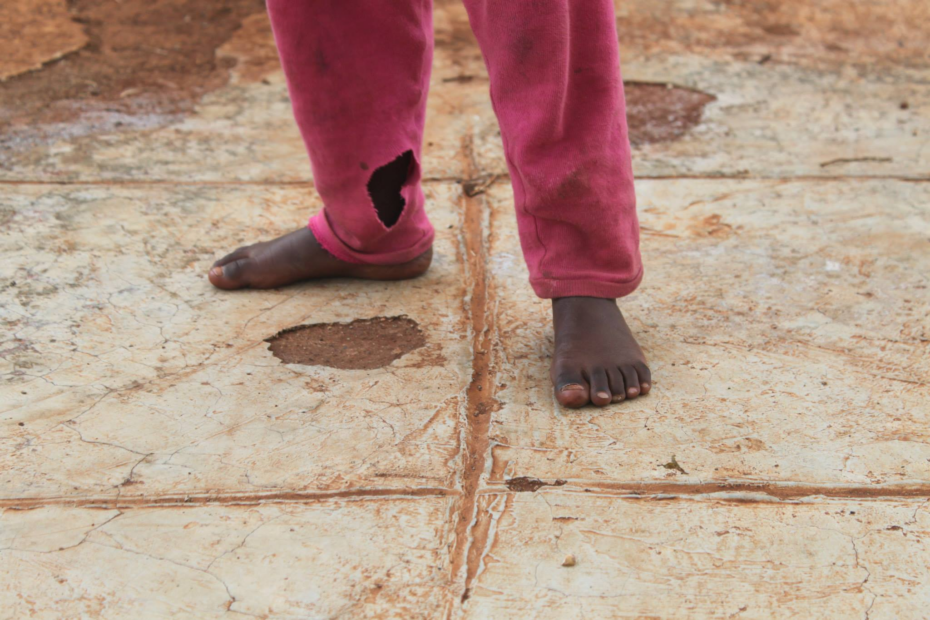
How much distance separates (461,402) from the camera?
1298 mm

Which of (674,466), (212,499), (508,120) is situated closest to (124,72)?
(508,120)

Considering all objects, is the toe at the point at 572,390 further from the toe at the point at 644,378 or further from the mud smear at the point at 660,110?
the mud smear at the point at 660,110

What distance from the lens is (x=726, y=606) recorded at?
937 mm

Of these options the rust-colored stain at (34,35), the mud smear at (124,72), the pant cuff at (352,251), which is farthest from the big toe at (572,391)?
the rust-colored stain at (34,35)

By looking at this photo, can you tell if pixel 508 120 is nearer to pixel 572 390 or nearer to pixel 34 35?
pixel 572 390

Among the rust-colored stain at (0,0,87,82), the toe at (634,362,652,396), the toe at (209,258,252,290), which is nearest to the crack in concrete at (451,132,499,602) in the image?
the toe at (634,362,652,396)

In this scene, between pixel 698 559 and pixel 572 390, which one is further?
pixel 572 390

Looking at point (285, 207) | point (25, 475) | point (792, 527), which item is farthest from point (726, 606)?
point (285, 207)

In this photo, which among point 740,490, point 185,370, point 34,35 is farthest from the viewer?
point 34,35

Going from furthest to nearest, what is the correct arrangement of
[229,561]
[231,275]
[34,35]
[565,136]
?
[34,35] → [231,275] → [565,136] → [229,561]

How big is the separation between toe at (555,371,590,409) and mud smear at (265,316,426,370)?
0.30m

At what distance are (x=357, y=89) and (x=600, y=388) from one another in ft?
2.20

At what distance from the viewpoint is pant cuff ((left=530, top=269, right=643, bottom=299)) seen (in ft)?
4.50

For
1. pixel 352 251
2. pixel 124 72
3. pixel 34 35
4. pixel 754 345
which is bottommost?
pixel 754 345
